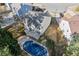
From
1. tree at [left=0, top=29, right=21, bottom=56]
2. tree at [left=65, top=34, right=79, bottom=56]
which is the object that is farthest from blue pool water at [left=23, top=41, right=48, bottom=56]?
tree at [left=65, top=34, right=79, bottom=56]

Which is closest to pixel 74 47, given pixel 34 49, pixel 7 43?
pixel 34 49

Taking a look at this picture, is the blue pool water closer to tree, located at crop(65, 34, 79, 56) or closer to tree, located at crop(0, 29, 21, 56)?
tree, located at crop(0, 29, 21, 56)

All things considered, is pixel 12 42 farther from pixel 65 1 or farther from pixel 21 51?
pixel 65 1

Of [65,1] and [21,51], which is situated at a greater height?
[65,1]

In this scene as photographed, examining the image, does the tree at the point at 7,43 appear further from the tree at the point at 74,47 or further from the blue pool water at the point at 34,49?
the tree at the point at 74,47

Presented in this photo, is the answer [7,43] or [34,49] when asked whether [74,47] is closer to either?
[34,49]

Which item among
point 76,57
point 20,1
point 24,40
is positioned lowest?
point 76,57

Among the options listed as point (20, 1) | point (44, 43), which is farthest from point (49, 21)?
point (20, 1)
